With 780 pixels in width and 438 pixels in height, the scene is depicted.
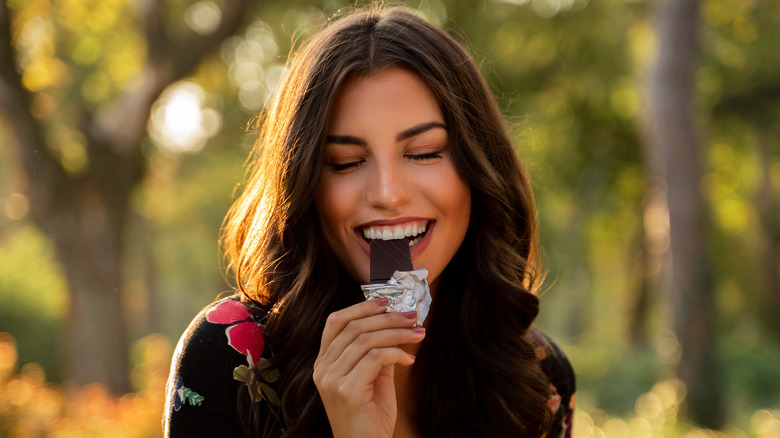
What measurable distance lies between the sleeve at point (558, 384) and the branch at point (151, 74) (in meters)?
7.03

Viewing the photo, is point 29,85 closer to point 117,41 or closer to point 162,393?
point 162,393

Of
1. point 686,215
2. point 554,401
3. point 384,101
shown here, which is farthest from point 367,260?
point 686,215

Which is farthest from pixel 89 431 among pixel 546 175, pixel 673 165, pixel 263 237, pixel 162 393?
pixel 546 175

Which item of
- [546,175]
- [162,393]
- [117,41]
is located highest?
[117,41]

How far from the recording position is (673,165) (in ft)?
26.7

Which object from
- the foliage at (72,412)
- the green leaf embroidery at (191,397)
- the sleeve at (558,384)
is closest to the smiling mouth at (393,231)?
Answer: the green leaf embroidery at (191,397)

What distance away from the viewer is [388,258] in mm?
2084

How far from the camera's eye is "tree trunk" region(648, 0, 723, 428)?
799 centimetres

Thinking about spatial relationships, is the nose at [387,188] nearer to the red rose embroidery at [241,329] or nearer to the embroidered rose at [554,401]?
the red rose embroidery at [241,329]

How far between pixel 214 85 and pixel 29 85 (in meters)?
6.71

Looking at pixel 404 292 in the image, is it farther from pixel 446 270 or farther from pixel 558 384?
pixel 558 384

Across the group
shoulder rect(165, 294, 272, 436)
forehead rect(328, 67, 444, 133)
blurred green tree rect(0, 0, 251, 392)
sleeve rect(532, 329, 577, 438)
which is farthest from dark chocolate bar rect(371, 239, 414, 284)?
blurred green tree rect(0, 0, 251, 392)

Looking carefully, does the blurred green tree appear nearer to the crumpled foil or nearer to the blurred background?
the blurred background

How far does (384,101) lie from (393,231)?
409 millimetres
